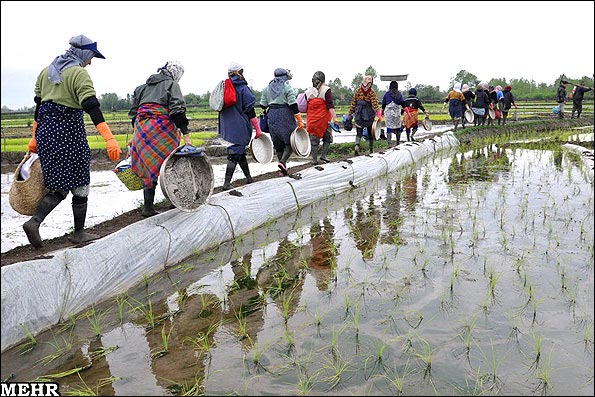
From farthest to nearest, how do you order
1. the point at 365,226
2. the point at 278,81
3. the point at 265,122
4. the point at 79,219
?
1. the point at 265,122
2. the point at 278,81
3. the point at 365,226
4. the point at 79,219

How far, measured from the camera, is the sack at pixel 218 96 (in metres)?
4.81

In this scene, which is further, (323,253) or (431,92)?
(431,92)

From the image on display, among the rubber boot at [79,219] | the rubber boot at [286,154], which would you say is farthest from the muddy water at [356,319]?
the rubber boot at [286,154]

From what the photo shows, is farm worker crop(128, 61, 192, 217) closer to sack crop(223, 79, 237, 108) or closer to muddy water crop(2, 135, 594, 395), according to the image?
muddy water crop(2, 135, 594, 395)

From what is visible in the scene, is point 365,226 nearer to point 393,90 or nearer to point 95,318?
point 95,318

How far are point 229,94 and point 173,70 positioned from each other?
0.98 meters

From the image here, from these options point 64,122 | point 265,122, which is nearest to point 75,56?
point 64,122

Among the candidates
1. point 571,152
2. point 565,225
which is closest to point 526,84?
point 571,152

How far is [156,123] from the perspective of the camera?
148 inches

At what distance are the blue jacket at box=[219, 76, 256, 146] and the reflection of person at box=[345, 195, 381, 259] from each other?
4.53ft

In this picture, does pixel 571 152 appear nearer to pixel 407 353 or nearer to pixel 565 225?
pixel 565 225

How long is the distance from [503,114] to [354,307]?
46.6 ft

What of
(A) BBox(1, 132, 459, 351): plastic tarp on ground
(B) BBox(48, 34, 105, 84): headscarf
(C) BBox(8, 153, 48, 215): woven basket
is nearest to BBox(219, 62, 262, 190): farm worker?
(A) BBox(1, 132, 459, 351): plastic tarp on ground

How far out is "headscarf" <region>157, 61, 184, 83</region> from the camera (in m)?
3.87
